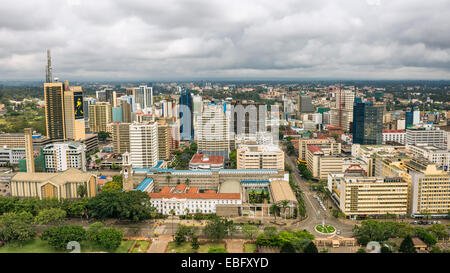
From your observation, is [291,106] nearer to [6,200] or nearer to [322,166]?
[322,166]

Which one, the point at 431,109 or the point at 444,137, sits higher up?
the point at 431,109

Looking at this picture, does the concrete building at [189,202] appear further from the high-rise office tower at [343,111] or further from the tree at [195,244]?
the high-rise office tower at [343,111]

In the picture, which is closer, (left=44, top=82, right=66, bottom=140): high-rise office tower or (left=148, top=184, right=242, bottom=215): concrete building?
(left=148, top=184, right=242, bottom=215): concrete building

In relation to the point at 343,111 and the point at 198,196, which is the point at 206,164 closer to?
the point at 198,196

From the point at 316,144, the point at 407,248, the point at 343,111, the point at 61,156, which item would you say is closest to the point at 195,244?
the point at 407,248

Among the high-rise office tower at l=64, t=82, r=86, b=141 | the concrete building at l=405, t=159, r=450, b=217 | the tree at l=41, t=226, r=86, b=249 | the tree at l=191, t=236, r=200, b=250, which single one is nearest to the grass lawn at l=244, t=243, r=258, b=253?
the tree at l=191, t=236, r=200, b=250

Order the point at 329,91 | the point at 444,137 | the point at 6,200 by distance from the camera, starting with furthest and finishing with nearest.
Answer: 1. the point at 329,91
2. the point at 444,137
3. the point at 6,200

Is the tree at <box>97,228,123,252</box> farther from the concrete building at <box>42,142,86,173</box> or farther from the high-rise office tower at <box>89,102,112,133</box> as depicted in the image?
the high-rise office tower at <box>89,102,112,133</box>
